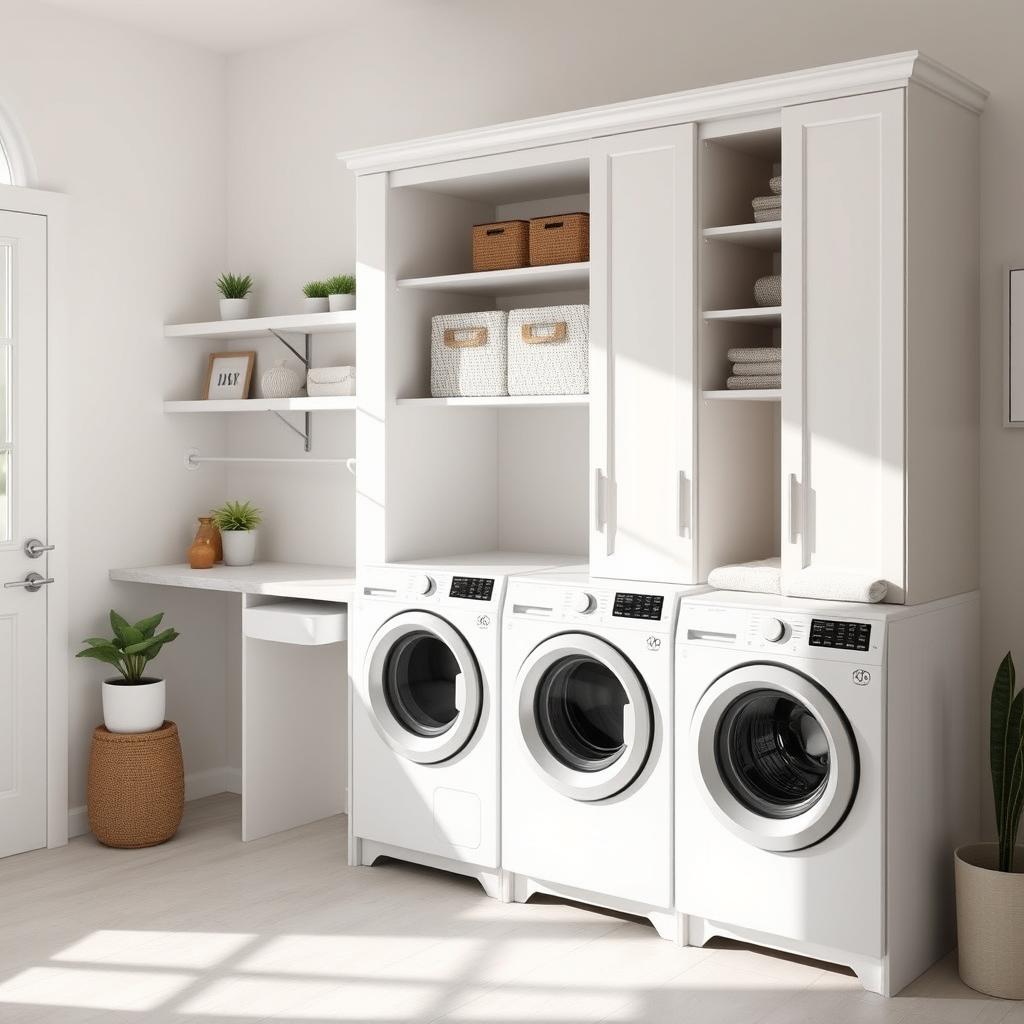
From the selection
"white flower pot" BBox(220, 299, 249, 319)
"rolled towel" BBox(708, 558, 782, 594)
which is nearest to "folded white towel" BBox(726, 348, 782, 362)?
"rolled towel" BBox(708, 558, 782, 594)

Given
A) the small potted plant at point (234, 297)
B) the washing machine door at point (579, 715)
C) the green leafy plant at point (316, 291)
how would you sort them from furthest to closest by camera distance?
the small potted plant at point (234, 297) → the green leafy plant at point (316, 291) → the washing machine door at point (579, 715)

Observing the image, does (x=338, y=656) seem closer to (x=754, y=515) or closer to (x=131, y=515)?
(x=131, y=515)

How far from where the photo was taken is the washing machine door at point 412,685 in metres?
3.77

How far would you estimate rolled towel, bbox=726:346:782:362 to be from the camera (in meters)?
3.29

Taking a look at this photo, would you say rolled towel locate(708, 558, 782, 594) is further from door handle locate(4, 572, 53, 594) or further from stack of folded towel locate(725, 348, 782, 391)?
door handle locate(4, 572, 53, 594)

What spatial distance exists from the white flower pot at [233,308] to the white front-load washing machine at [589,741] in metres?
1.74

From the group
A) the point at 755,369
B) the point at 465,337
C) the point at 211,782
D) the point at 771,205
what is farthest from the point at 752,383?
the point at 211,782

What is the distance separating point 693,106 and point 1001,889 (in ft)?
6.90

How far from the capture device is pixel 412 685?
388 centimetres

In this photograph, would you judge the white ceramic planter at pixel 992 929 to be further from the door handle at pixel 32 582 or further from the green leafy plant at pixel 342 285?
the door handle at pixel 32 582

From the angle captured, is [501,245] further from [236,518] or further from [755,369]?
[236,518]

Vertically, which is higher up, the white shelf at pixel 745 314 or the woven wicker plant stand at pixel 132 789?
the white shelf at pixel 745 314

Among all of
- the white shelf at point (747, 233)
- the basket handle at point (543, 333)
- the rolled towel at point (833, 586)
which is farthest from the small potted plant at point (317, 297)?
the rolled towel at point (833, 586)

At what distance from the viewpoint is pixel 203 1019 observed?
2865 mm
